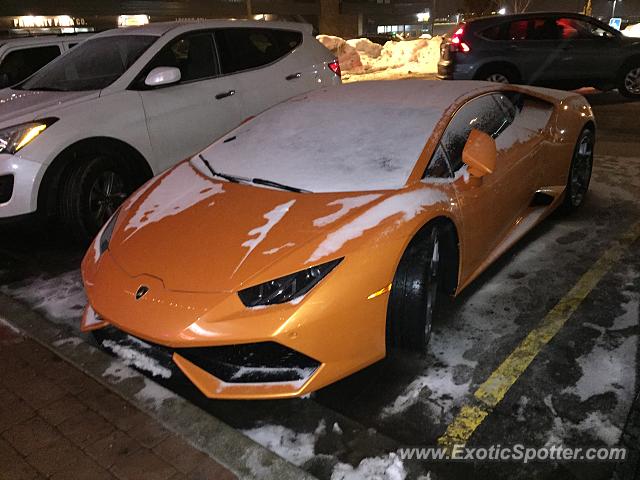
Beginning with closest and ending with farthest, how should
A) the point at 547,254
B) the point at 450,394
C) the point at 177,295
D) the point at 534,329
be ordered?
the point at 177,295 < the point at 450,394 < the point at 534,329 < the point at 547,254

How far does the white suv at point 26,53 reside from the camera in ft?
22.9

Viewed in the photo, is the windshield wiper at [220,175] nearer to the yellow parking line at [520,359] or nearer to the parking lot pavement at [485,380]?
the parking lot pavement at [485,380]

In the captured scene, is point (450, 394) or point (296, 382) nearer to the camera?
point (296, 382)

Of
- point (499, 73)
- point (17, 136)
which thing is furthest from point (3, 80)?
point (499, 73)

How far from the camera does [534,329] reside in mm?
3170

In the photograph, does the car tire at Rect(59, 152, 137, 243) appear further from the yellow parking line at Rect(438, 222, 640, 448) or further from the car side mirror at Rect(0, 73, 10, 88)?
the yellow parking line at Rect(438, 222, 640, 448)

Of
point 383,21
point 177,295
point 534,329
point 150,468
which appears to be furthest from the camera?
point 383,21

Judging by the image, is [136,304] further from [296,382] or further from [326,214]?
[326,214]

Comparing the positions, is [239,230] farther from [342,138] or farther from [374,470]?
[374,470]

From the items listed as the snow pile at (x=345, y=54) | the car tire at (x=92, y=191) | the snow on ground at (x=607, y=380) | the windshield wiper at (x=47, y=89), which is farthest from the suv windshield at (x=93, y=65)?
the snow pile at (x=345, y=54)

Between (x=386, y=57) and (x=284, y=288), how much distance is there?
1813 centimetres

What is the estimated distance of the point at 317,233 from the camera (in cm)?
259

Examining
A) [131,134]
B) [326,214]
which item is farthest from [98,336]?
[131,134]

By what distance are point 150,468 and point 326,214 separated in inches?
53.0
